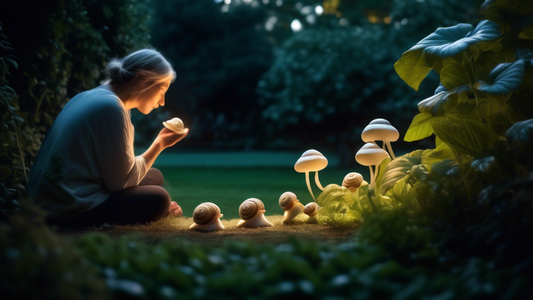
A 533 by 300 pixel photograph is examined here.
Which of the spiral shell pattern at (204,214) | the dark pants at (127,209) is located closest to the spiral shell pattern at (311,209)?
the spiral shell pattern at (204,214)

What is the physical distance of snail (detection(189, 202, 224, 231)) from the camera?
246 cm

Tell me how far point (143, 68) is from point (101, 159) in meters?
0.57

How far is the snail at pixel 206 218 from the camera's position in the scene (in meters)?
2.46

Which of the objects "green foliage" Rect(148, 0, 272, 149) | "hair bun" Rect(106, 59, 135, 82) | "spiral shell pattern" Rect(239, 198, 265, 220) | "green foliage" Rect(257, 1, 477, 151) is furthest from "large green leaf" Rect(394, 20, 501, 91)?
"green foliage" Rect(148, 0, 272, 149)

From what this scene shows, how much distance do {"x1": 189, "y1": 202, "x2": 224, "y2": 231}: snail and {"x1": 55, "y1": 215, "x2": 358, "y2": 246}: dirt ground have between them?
47mm

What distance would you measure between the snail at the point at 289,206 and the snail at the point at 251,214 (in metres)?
0.14

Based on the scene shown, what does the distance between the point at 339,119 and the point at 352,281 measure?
670 centimetres

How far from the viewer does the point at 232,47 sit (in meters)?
16.5

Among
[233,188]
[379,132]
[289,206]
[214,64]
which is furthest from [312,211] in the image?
[214,64]

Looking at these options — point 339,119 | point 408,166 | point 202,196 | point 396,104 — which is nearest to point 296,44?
point 339,119

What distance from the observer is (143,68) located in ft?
8.33

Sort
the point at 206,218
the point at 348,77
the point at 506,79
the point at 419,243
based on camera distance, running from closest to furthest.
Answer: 1. the point at 419,243
2. the point at 506,79
3. the point at 206,218
4. the point at 348,77

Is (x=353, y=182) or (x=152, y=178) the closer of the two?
(x=353, y=182)

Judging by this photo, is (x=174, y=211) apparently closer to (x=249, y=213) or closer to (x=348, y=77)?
(x=249, y=213)
